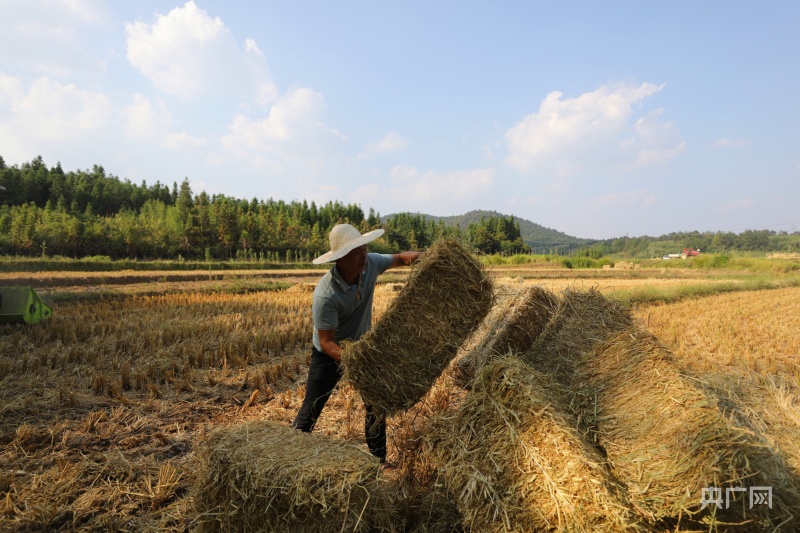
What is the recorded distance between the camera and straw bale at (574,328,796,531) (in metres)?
2.10

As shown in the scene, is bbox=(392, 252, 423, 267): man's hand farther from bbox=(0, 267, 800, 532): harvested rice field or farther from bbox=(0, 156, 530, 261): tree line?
bbox=(0, 156, 530, 261): tree line

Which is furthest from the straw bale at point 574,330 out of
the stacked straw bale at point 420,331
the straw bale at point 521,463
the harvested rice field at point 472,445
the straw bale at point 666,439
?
the stacked straw bale at point 420,331

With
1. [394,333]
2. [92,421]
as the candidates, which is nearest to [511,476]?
[394,333]

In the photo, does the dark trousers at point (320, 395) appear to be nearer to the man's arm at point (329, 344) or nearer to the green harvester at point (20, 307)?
the man's arm at point (329, 344)

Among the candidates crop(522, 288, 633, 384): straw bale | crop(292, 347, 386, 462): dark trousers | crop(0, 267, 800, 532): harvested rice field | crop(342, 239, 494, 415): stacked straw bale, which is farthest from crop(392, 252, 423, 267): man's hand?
crop(522, 288, 633, 384): straw bale

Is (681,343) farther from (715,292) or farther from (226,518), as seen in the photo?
(715,292)

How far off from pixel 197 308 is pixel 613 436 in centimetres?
1254

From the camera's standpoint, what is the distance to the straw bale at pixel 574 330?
334cm

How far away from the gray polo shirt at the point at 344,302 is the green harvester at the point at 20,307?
10022 mm

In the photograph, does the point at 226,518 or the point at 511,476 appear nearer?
the point at 511,476

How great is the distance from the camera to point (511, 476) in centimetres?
236

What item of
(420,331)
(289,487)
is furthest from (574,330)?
(289,487)

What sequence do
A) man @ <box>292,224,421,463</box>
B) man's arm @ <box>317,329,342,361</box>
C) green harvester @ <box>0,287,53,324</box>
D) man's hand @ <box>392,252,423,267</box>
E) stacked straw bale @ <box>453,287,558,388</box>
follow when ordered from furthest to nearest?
green harvester @ <box>0,287,53,324</box> → stacked straw bale @ <box>453,287,558,388</box> → man's hand @ <box>392,252,423,267</box> → man @ <box>292,224,421,463</box> → man's arm @ <box>317,329,342,361</box>

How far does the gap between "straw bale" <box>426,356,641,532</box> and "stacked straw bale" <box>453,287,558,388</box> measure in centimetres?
286
